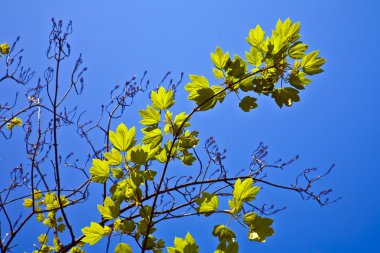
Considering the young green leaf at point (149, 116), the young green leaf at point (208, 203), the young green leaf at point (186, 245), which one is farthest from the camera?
the young green leaf at point (149, 116)

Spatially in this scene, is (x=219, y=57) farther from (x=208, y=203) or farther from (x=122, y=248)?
(x=122, y=248)

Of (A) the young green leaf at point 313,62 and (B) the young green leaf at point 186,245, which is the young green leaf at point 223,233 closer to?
(B) the young green leaf at point 186,245

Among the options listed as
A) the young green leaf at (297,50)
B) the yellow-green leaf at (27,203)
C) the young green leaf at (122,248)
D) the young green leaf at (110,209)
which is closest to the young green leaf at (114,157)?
the young green leaf at (110,209)

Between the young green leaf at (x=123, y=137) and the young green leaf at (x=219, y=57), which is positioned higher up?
the young green leaf at (x=219, y=57)

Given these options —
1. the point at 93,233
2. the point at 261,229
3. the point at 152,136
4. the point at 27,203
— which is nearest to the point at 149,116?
the point at 152,136

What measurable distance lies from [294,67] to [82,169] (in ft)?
6.85

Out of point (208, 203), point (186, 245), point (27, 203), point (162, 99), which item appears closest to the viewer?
point (186, 245)

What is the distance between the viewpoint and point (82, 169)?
2.82 metres

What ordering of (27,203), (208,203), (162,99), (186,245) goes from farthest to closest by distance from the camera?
(27,203), (162,99), (208,203), (186,245)

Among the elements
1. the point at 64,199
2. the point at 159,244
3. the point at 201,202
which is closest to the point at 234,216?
→ the point at 201,202

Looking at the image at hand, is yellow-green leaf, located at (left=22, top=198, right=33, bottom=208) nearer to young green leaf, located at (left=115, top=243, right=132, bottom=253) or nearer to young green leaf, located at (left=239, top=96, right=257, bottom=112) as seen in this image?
young green leaf, located at (left=115, top=243, right=132, bottom=253)

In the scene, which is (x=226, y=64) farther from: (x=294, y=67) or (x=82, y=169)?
(x=82, y=169)

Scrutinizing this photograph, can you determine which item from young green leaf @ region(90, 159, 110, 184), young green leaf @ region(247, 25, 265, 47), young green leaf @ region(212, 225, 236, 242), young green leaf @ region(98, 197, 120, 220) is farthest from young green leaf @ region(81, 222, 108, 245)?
young green leaf @ region(247, 25, 265, 47)

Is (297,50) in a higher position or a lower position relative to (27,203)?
lower
